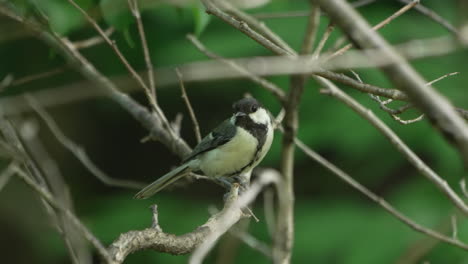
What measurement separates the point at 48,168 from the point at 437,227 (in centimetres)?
333

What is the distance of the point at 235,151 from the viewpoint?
4.59 meters

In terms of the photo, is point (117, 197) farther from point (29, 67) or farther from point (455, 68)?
point (455, 68)

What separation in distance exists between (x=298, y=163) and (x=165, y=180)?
6.57ft

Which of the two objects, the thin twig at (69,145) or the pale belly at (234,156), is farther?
the pale belly at (234,156)

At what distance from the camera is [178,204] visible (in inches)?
231

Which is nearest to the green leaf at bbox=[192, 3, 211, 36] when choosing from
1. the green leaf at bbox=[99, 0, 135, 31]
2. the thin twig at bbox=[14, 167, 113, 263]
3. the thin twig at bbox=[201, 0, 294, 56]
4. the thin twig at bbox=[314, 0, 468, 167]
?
the thin twig at bbox=[201, 0, 294, 56]

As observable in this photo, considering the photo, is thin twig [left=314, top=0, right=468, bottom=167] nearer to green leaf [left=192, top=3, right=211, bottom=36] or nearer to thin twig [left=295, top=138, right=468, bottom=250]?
thin twig [left=295, top=138, right=468, bottom=250]

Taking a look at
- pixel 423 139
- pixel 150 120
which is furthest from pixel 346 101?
pixel 423 139

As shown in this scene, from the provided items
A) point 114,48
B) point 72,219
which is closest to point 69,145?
point 114,48

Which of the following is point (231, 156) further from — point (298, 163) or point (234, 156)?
point (298, 163)

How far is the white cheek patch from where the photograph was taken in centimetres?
457

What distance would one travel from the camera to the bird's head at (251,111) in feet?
15.0

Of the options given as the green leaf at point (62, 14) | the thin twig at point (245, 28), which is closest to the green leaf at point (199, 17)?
the thin twig at point (245, 28)

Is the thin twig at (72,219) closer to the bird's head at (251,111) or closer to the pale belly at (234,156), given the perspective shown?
the pale belly at (234,156)
